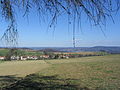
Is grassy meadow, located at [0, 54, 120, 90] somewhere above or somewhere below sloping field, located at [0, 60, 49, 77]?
above

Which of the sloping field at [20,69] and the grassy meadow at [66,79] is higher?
the grassy meadow at [66,79]

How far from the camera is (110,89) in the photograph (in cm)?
835

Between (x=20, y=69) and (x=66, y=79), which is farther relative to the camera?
(x=20, y=69)

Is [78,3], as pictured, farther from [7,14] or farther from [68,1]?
[7,14]

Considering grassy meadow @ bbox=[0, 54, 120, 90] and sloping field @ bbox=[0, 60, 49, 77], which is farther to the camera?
sloping field @ bbox=[0, 60, 49, 77]

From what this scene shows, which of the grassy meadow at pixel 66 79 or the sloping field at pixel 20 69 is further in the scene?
the sloping field at pixel 20 69

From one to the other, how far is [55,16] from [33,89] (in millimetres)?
6626

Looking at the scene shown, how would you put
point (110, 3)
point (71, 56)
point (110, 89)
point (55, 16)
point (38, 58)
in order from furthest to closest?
point (71, 56) < point (38, 58) < point (110, 89) < point (55, 16) < point (110, 3)

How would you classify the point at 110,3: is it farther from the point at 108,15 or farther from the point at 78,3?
the point at 78,3

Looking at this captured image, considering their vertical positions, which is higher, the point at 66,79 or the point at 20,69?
the point at 66,79

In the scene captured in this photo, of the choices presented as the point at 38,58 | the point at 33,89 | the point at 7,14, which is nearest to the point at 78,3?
the point at 7,14

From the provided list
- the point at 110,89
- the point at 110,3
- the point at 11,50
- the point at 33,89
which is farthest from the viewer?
the point at 33,89

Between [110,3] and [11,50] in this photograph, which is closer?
[110,3]

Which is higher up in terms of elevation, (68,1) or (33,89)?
(68,1)
